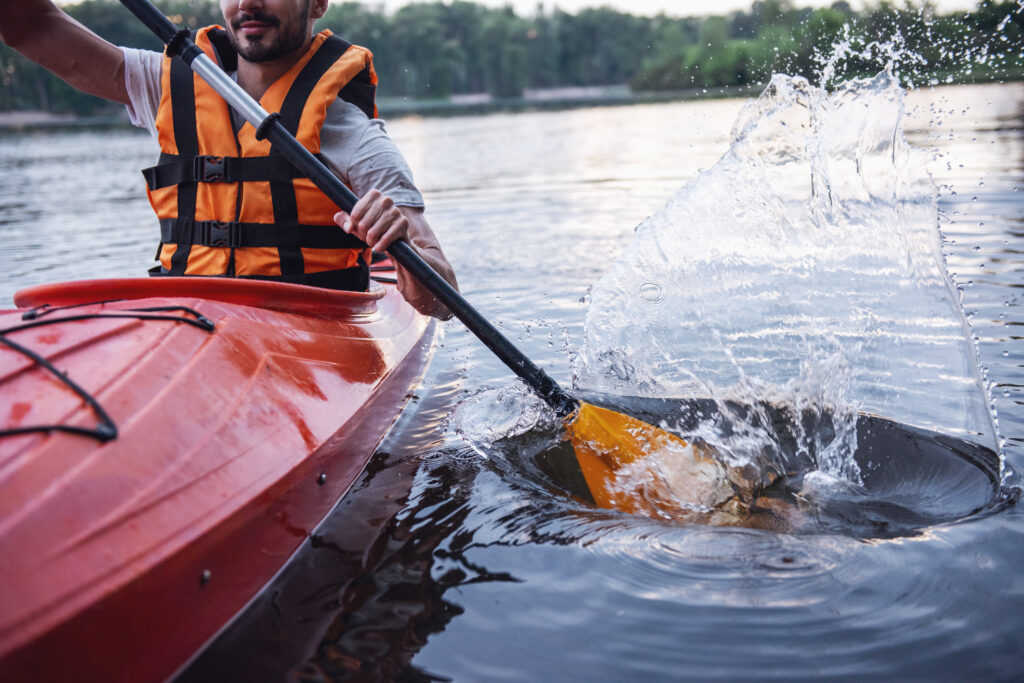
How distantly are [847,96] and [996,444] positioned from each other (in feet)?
6.20

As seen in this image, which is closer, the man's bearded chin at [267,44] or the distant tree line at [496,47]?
the man's bearded chin at [267,44]

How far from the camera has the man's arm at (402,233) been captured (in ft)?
7.89

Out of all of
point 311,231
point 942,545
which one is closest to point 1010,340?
point 942,545

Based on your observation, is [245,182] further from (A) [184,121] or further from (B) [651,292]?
(B) [651,292]

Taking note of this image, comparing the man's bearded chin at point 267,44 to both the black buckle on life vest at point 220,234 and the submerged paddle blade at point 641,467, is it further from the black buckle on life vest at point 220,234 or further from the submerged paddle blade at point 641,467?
the submerged paddle blade at point 641,467

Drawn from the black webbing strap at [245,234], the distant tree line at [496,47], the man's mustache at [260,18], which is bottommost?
the black webbing strap at [245,234]

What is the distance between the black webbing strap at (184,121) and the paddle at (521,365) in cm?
14

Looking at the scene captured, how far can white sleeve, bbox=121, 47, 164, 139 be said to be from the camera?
2.95 m

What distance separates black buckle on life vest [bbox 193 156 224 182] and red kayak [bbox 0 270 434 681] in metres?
0.48

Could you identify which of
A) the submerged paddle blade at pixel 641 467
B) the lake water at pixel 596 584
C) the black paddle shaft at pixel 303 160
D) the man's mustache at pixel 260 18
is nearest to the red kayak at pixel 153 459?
the lake water at pixel 596 584

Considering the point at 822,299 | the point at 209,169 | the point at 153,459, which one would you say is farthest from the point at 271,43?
the point at 822,299

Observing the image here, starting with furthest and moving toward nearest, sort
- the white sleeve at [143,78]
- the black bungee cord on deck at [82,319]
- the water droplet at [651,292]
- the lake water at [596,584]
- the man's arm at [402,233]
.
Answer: the water droplet at [651,292], the white sleeve at [143,78], the man's arm at [402,233], the lake water at [596,584], the black bungee cord on deck at [82,319]

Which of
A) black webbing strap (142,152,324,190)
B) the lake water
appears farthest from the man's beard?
the lake water

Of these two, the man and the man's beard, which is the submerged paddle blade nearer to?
the man
